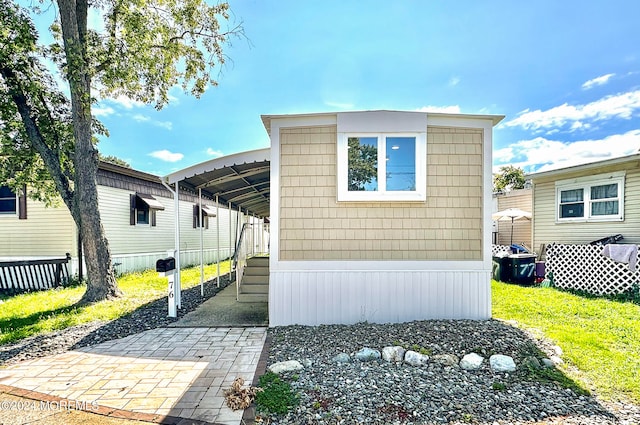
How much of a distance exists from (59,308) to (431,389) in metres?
6.95

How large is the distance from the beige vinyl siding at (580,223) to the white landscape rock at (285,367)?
905 centimetres

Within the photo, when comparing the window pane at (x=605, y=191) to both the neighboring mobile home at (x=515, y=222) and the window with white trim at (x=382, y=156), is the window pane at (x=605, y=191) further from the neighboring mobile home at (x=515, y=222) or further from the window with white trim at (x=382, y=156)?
the window with white trim at (x=382, y=156)

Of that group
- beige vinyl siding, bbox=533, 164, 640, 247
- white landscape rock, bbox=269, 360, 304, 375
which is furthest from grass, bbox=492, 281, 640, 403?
white landscape rock, bbox=269, 360, 304, 375

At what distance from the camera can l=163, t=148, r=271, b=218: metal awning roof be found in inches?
210

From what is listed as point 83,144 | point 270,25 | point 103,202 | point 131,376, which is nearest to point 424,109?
point 131,376

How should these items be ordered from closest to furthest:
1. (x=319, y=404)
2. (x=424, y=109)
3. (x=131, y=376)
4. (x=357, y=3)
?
(x=319, y=404), (x=131, y=376), (x=424, y=109), (x=357, y=3)

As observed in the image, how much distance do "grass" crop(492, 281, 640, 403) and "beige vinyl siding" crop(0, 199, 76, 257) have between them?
1117 centimetres

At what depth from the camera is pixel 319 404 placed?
9.03 feet

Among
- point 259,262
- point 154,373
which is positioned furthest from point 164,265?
point 154,373

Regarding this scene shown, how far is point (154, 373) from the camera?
3.44 m

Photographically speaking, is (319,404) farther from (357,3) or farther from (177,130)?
(177,130)

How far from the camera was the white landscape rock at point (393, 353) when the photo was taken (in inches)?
145

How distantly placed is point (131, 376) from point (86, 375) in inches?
19.7

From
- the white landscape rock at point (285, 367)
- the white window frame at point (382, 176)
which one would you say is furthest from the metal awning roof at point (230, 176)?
the white landscape rock at point (285, 367)
